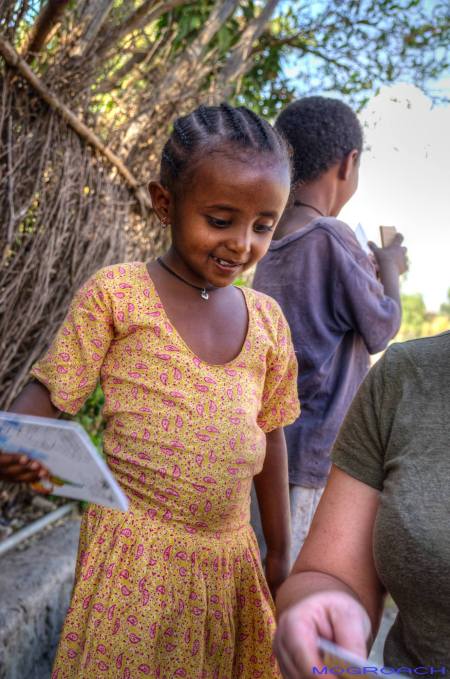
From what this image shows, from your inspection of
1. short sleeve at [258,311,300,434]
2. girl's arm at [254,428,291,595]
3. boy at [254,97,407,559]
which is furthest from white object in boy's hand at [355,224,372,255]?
girl's arm at [254,428,291,595]

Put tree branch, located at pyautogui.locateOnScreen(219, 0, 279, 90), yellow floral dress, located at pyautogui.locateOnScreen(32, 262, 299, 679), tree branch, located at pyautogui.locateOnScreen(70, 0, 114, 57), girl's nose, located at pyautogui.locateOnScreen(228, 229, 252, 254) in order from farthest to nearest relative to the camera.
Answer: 1. tree branch, located at pyautogui.locateOnScreen(219, 0, 279, 90)
2. tree branch, located at pyautogui.locateOnScreen(70, 0, 114, 57)
3. girl's nose, located at pyautogui.locateOnScreen(228, 229, 252, 254)
4. yellow floral dress, located at pyautogui.locateOnScreen(32, 262, 299, 679)

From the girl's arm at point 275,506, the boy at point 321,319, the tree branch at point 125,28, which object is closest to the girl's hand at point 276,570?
the girl's arm at point 275,506

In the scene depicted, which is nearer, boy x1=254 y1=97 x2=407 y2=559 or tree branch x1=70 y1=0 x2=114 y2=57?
boy x1=254 y1=97 x2=407 y2=559

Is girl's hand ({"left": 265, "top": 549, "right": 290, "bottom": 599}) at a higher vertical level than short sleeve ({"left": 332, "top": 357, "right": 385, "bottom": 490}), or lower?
lower

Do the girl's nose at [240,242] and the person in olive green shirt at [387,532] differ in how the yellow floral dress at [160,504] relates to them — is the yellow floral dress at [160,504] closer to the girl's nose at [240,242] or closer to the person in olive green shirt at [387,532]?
the girl's nose at [240,242]

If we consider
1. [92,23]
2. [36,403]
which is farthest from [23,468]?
[92,23]

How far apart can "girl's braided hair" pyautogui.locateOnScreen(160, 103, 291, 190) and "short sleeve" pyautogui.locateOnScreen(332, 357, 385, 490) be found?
72 centimetres

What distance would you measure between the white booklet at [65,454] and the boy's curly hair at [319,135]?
5.67ft

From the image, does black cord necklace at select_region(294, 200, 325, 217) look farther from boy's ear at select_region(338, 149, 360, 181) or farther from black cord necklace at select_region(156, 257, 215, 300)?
black cord necklace at select_region(156, 257, 215, 300)

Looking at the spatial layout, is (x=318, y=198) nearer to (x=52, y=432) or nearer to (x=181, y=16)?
(x=52, y=432)

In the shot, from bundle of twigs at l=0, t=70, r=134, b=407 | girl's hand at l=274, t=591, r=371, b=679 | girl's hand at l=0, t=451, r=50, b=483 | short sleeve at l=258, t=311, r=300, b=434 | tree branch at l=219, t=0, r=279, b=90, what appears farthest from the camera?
tree branch at l=219, t=0, r=279, b=90

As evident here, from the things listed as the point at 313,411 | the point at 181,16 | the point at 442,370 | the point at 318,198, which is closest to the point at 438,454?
the point at 442,370

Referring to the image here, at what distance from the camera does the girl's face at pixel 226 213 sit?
69.6 inches

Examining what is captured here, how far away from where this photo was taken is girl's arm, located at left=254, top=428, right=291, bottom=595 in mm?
2051
